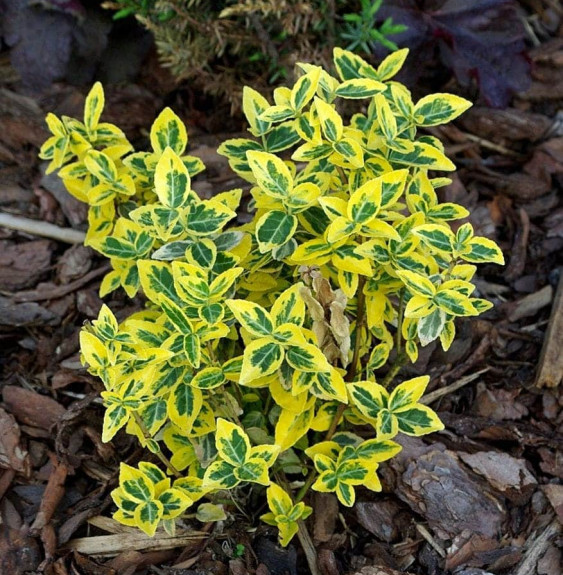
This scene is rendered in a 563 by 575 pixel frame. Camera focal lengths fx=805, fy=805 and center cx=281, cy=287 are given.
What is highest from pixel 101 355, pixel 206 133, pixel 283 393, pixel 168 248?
pixel 168 248

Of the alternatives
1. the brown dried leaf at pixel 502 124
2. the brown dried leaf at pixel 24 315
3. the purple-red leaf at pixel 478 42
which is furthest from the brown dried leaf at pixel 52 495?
the brown dried leaf at pixel 502 124

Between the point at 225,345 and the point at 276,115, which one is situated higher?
the point at 276,115

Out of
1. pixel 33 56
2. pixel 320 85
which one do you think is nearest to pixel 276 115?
pixel 320 85

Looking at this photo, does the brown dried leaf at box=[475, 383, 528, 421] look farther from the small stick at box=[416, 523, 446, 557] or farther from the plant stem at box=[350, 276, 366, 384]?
the plant stem at box=[350, 276, 366, 384]

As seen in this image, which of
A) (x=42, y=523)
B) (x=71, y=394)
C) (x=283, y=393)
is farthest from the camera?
(x=71, y=394)

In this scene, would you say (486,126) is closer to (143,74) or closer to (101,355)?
(143,74)

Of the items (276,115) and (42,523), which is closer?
(276,115)

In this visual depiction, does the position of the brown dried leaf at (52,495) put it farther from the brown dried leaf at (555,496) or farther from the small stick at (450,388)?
the brown dried leaf at (555,496)
